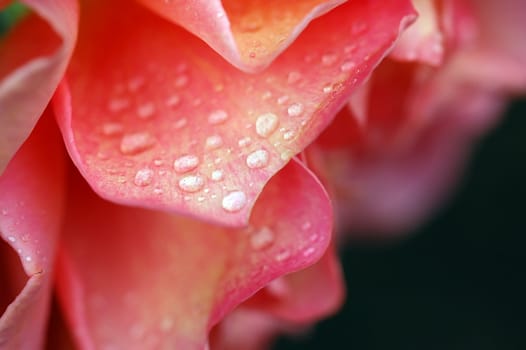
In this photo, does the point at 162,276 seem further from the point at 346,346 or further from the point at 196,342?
the point at 346,346

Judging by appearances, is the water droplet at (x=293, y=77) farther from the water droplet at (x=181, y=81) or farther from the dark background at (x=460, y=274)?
the dark background at (x=460, y=274)

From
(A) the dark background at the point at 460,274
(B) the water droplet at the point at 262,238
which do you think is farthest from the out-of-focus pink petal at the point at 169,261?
(A) the dark background at the point at 460,274

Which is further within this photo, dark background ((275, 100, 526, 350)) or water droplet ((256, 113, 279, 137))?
dark background ((275, 100, 526, 350))

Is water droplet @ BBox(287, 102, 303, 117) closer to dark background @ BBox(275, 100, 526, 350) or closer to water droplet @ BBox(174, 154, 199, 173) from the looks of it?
water droplet @ BBox(174, 154, 199, 173)

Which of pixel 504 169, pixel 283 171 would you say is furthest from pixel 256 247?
pixel 504 169

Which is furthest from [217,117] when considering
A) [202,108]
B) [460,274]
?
[460,274]

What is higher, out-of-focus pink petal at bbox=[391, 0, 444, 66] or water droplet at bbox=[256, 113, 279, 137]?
water droplet at bbox=[256, 113, 279, 137]

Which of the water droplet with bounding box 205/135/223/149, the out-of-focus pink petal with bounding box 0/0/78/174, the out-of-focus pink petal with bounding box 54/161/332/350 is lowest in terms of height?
the out-of-focus pink petal with bounding box 54/161/332/350

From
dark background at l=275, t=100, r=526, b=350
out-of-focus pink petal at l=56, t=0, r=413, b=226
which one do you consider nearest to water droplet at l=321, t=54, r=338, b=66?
out-of-focus pink petal at l=56, t=0, r=413, b=226
